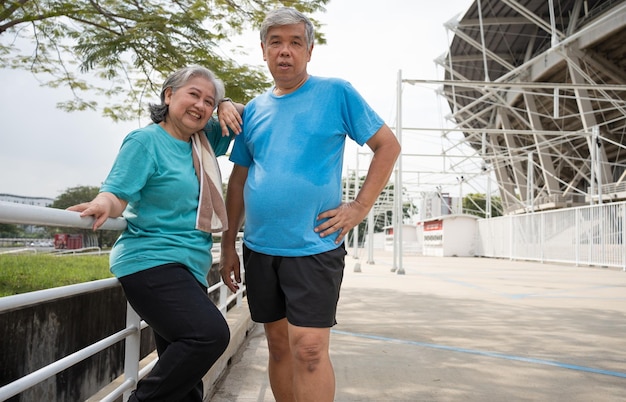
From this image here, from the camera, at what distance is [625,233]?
16.3 m

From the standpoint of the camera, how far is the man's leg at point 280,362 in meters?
2.37

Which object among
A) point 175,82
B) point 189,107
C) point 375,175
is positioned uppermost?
point 175,82

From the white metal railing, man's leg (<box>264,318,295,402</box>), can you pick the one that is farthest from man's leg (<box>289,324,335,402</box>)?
the white metal railing

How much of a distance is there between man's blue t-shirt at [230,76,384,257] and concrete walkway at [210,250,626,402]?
57.3 inches

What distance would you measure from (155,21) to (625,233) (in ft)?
50.9

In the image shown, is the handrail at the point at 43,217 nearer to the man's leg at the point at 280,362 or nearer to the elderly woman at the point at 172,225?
the elderly woman at the point at 172,225

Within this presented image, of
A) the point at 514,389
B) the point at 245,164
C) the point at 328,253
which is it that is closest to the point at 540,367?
the point at 514,389

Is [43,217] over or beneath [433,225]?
beneath

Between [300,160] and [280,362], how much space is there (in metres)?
0.95

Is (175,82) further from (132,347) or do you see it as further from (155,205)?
(132,347)

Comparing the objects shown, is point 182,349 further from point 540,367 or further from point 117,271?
point 540,367

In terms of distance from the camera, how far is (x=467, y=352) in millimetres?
4438

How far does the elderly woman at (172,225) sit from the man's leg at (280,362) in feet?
1.26

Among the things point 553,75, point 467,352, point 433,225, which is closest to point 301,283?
point 467,352
